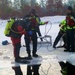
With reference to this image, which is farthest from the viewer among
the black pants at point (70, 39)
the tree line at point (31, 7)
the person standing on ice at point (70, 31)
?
the tree line at point (31, 7)

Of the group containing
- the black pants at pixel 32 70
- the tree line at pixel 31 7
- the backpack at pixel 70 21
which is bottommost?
the tree line at pixel 31 7

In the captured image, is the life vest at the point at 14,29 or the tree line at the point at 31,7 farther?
the tree line at the point at 31,7

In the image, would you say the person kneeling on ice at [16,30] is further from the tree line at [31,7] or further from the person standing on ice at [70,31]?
the tree line at [31,7]

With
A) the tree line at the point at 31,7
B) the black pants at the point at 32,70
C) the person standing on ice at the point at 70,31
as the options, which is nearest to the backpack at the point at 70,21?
the person standing on ice at the point at 70,31

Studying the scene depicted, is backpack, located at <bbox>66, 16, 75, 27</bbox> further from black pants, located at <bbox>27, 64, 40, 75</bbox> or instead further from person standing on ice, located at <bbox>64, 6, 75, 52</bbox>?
black pants, located at <bbox>27, 64, 40, 75</bbox>

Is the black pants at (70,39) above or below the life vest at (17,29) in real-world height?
below

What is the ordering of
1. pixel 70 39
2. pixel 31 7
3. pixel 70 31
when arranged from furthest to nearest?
pixel 31 7
pixel 70 39
pixel 70 31

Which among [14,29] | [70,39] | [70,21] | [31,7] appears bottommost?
[31,7]

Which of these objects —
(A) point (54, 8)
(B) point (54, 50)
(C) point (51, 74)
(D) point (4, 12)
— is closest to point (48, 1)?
(A) point (54, 8)

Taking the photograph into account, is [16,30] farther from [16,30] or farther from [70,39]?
[70,39]

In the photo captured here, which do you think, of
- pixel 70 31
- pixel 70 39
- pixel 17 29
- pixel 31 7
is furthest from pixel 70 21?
pixel 31 7

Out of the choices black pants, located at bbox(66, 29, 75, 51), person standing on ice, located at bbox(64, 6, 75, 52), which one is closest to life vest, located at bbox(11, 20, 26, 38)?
person standing on ice, located at bbox(64, 6, 75, 52)

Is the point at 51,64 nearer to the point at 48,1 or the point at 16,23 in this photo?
the point at 16,23

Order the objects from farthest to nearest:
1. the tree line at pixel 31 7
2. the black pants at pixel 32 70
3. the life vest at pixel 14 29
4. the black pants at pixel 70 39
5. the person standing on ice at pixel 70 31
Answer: the tree line at pixel 31 7 < the black pants at pixel 70 39 < the person standing on ice at pixel 70 31 < the black pants at pixel 32 70 < the life vest at pixel 14 29
